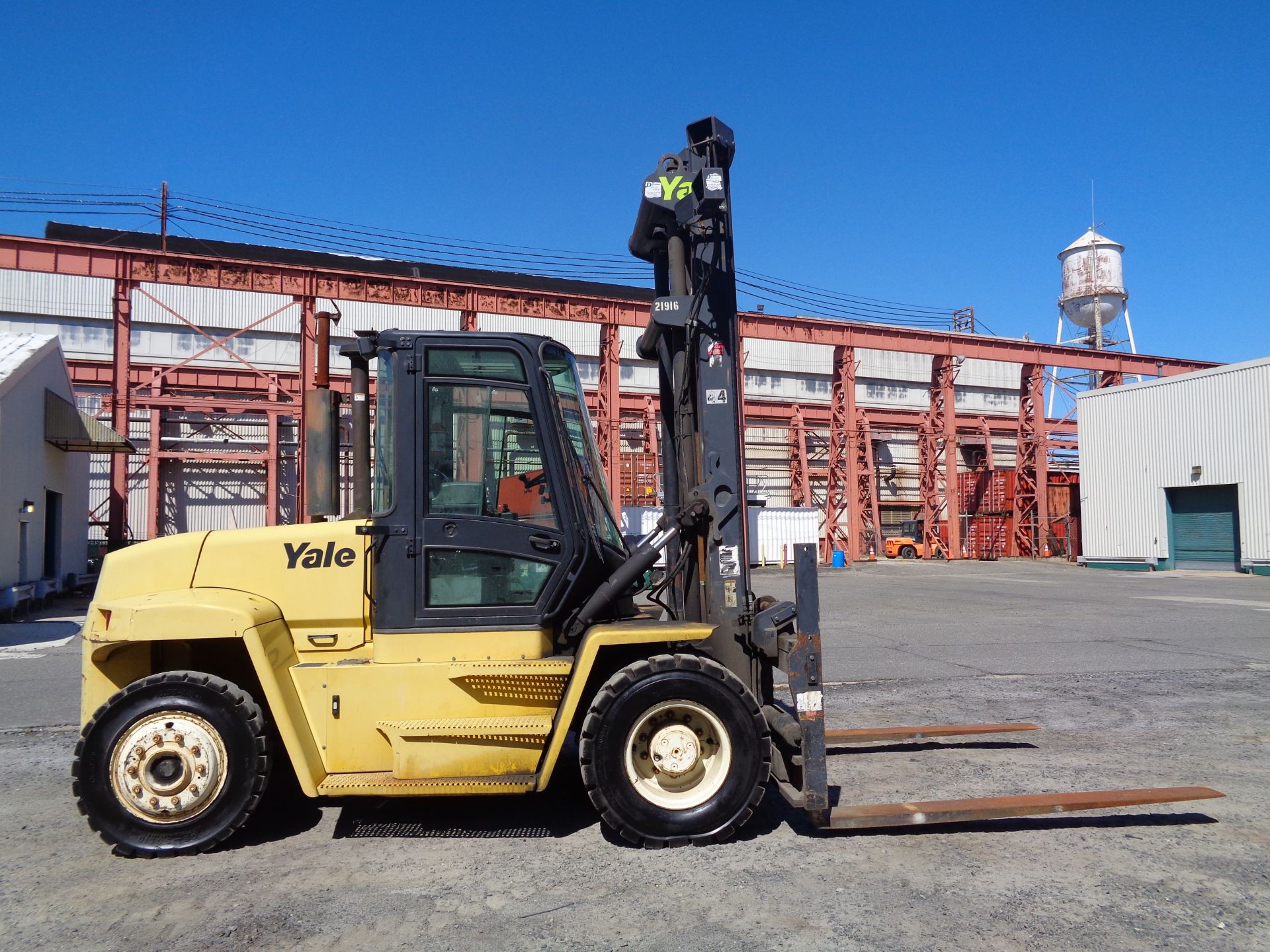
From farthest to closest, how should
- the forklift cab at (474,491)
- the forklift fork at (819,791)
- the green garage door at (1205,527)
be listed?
the green garage door at (1205,527) → the forklift cab at (474,491) → the forklift fork at (819,791)

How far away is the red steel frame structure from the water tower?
18.5ft

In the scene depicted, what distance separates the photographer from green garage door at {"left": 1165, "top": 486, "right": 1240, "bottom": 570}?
101 ft

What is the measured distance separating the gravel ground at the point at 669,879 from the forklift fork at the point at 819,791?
0.62ft

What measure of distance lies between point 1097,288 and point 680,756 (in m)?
52.5

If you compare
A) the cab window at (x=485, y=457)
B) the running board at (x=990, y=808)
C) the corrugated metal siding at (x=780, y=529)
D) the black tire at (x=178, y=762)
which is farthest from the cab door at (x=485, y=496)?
the corrugated metal siding at (x=780, y=529)

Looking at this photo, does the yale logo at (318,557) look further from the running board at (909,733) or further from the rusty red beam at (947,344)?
the rusty red beam at (947,344)

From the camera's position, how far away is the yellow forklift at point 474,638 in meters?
4.60

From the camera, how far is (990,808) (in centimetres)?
464

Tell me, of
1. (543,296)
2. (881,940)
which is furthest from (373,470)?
(543,296)

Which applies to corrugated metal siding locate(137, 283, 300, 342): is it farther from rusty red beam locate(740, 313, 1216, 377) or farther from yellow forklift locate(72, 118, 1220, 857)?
yellow forklift locate(72, 118, 1220, 857)

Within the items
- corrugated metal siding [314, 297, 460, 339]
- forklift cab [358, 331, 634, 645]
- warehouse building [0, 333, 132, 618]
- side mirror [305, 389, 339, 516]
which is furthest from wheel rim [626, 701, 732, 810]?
corrugated metal siding [314, 297, 460, 339]

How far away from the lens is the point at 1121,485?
34656 mm

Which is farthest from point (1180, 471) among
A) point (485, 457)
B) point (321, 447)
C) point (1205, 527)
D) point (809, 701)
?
point (321, 447)

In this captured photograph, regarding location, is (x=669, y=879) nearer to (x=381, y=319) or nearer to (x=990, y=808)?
(x=990, y=808)
